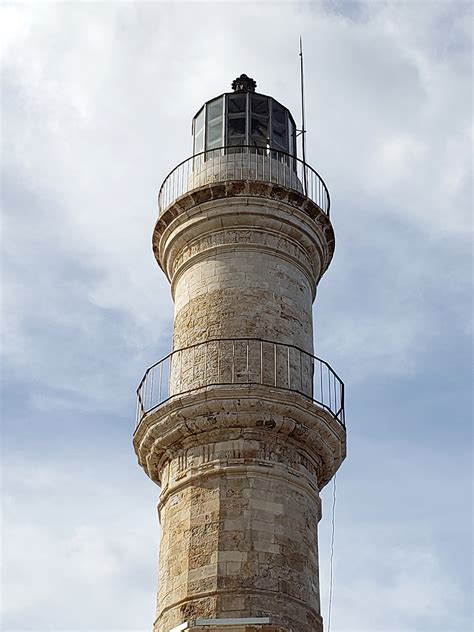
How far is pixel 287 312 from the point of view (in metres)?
17.1

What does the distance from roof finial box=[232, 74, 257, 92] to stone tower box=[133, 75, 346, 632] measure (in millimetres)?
914

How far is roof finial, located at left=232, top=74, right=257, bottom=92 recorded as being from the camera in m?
20.4

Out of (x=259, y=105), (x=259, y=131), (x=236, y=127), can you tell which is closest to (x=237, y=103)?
(x=259, y=105)

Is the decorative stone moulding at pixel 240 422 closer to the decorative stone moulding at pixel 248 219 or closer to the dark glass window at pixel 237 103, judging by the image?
the decorative stone moulding at pixel 248 219

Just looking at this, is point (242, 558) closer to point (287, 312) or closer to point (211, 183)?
point (287, 312)

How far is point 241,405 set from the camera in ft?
51.0

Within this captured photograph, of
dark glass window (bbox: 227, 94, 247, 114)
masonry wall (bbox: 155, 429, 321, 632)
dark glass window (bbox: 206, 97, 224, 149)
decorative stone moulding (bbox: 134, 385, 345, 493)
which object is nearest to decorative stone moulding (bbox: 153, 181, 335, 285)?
dark glass window (bbox: 206, 97, 224, 149)

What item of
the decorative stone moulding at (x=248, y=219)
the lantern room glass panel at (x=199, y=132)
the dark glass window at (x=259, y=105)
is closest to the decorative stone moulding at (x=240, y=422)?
the decorative stone moulding at (x=248, y=219)

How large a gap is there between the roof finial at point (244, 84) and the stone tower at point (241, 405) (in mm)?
914

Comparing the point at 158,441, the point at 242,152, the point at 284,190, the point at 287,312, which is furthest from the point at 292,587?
the point at 242,152

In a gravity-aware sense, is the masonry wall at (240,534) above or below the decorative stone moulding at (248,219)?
below

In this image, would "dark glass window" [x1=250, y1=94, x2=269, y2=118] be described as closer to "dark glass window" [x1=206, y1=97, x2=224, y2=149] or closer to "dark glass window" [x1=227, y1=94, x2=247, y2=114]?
"dark glass window" [x1=227, y1=94, x2=247, y2=114]

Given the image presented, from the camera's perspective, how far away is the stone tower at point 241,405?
1462 centimetres

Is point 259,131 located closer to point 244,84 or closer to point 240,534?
point 244,84
